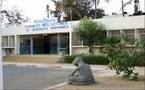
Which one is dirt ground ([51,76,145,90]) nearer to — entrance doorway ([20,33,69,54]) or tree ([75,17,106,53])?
tree ([75,17,106,53])

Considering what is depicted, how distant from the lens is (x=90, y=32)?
30328 millimetres

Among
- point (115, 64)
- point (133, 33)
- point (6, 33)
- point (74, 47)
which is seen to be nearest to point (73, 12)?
point (6, 33)

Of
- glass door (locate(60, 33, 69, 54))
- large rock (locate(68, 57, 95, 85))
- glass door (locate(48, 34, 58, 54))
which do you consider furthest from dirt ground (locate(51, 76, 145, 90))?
glass door (locate(48, 34, 58, 54))

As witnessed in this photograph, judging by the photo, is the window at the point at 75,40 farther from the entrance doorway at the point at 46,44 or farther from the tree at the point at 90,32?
the entrance doorway at the point at 46,44

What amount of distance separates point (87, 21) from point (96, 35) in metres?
1.50

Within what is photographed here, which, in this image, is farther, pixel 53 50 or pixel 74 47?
pixel 53 50

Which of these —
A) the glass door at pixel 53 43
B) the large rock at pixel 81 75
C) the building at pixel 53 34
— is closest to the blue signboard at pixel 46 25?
the building at pixel 53 34

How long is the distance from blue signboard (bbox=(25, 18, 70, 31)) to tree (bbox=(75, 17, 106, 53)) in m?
3.50

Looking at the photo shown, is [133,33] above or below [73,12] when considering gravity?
below

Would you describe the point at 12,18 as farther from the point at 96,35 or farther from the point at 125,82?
the point at 125,82

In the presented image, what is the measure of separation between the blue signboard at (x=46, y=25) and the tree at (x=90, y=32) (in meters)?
Result: 3.50

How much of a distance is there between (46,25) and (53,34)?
1.95 m

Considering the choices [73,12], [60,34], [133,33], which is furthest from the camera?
[73,12]

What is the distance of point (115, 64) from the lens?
1511 cm
